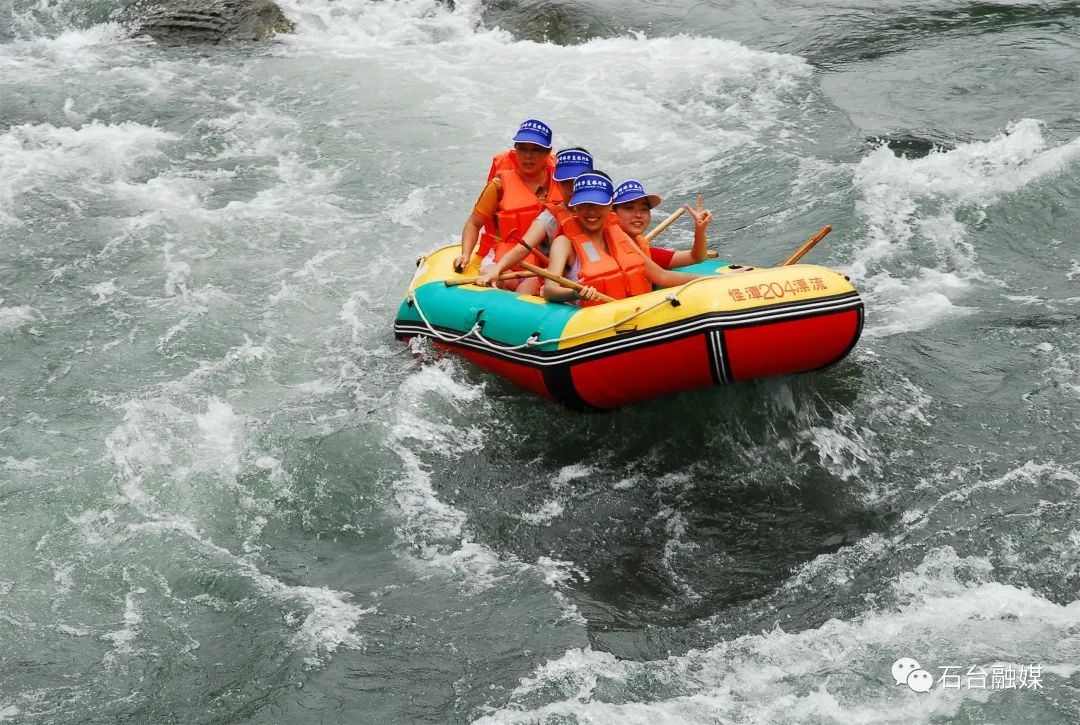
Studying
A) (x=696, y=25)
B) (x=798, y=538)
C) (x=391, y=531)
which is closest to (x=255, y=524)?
(x=391, y=531)

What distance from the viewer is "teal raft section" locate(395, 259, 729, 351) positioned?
6668 mm

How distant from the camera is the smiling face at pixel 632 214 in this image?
7027 mm

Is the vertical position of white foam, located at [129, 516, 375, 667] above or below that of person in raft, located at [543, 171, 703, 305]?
below

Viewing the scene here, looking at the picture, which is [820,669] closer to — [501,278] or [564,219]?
[564,219]

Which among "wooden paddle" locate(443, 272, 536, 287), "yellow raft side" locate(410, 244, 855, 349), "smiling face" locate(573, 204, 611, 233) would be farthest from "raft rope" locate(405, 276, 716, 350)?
"smiling face" locate(573, 204, 611, 233)

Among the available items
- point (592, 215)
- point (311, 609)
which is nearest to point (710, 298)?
point (592, 215)

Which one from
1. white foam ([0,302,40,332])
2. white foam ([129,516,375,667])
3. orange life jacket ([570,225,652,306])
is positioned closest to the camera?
white foam ([129,516,375,667])

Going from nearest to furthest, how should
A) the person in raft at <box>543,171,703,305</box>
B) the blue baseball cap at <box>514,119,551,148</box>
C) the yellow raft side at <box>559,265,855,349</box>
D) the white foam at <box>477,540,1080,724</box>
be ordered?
the white foam at <box>477,540,1080,724</box>
the yellow raft side at <box>559,265,855,349</box>
the person in raft at <box>543,171,703,305</box>
the blue baseball cap at <box>514,119,551,148</box>

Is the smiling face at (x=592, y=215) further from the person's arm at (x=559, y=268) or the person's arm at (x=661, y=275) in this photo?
the person's arm at (x=661, y=275)

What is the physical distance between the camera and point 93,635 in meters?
5.32

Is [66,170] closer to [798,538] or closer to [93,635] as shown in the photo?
[93,635]

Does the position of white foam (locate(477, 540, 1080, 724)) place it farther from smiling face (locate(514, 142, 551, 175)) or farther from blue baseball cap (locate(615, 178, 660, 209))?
smiling face (locate(514, 142, 551, 175))

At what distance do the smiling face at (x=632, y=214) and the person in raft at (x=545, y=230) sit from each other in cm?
33

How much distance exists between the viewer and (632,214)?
7055 mm
